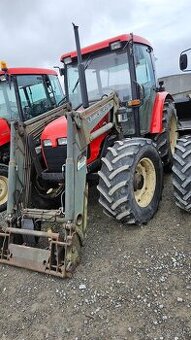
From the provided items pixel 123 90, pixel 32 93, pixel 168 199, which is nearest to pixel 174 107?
pixel 123 90

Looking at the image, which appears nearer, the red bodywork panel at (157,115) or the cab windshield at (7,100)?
the red bodywork panel at (157,115)

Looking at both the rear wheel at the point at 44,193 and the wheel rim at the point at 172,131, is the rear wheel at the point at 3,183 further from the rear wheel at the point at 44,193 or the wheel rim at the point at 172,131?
the wheel rim at the point at 172,131

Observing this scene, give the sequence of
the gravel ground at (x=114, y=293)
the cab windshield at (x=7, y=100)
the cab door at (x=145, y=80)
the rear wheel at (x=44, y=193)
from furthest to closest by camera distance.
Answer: the cab windshield at (x=7, y=100) < the cab door at (x=145, y=80) < the rear wheel at (x=44, y=193) < the gravel ground at (x=114, y=293)

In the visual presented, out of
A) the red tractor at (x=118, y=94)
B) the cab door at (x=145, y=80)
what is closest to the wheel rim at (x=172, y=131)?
the red tractor at (x=118, y=94)

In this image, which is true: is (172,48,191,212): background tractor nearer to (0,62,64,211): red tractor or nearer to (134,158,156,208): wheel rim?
(134,158,156,208): wheel rim

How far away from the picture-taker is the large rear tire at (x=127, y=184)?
3707 millimetres

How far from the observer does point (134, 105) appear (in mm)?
4691

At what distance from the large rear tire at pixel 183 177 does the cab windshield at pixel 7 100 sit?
132 inches

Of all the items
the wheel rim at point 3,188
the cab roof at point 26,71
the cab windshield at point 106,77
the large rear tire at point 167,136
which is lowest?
the wheel rim at point 3,188

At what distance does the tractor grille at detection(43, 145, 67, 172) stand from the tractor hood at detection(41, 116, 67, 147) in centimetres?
8

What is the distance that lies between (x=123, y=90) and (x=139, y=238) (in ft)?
6.98

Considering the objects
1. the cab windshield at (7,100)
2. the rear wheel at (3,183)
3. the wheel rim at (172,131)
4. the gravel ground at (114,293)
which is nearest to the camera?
the gravel ground at (114,293)

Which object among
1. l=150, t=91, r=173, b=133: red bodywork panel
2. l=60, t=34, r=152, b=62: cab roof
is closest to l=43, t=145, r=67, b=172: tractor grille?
l=60, t=34, r=152, b=62: cab roof

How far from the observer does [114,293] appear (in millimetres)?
3006
